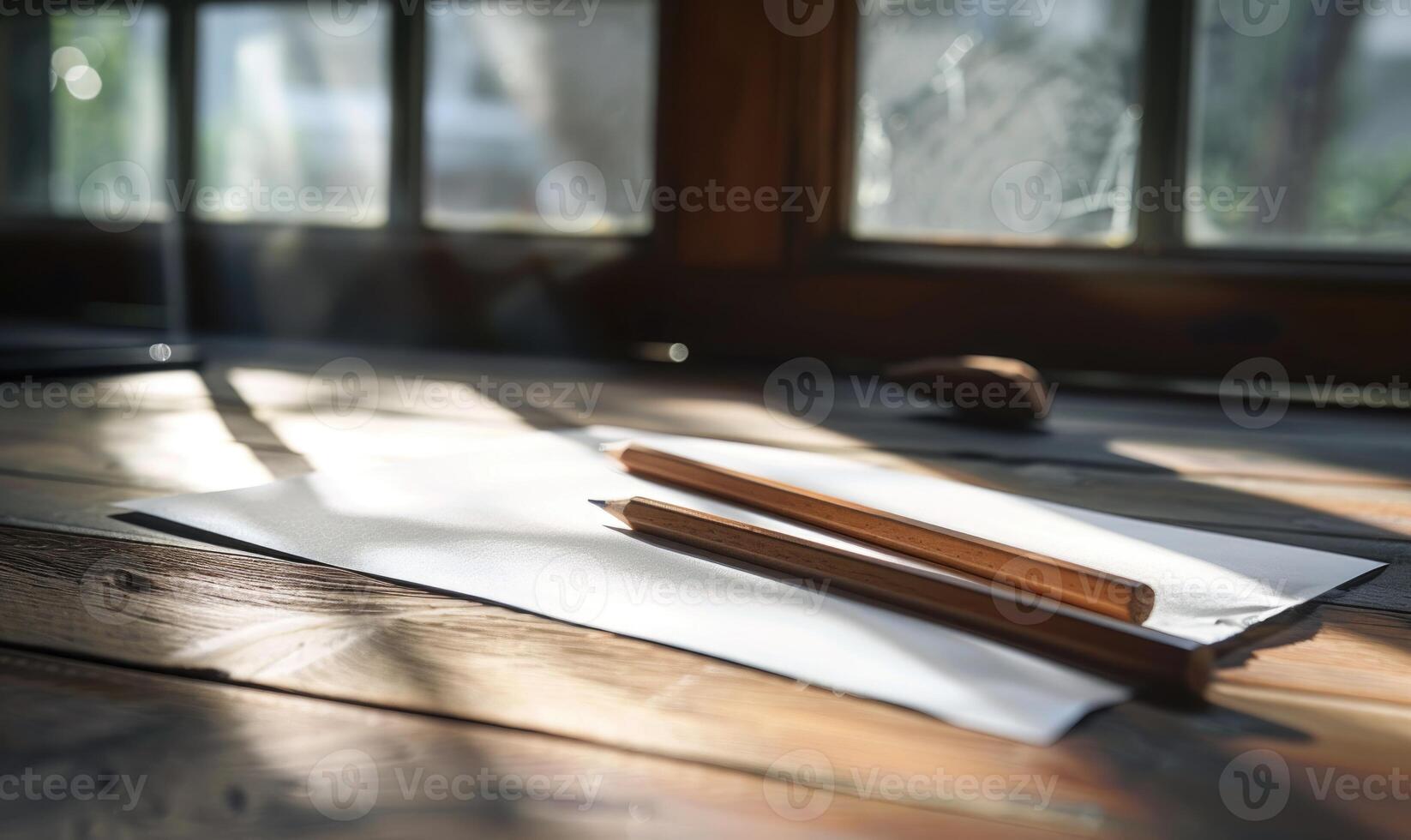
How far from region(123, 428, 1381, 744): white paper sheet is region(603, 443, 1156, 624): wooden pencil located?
0.01 metres

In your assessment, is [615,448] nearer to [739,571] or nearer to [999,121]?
[739,571]

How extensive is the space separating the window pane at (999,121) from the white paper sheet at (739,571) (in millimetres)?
918

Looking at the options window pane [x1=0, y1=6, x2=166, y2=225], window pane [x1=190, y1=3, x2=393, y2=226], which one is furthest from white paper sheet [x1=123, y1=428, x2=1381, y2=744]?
window pane [x1=0, y1=6, x2=166, y2=225]

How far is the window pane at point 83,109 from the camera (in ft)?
6.74

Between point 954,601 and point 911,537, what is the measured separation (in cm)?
7

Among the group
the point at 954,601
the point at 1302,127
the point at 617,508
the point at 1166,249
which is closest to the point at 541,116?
the point at 1166,249

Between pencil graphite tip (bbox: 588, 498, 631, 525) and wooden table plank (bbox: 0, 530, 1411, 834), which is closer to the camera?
wooden table plank (bbox: 0, 530, 1411, 834)

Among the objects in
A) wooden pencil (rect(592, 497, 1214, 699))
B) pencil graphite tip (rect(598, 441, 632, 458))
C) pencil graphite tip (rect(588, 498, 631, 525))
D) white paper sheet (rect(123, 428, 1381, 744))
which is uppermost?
pencil graphite tip (rect(598, 441, 632, 458))

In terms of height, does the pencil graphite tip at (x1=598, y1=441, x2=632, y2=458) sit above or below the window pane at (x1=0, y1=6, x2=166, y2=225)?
below

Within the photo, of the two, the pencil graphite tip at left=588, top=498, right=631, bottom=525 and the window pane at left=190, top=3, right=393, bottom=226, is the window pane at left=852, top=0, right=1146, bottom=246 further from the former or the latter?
the pencil graphite tip at left=588, top=498, right=631, bottom=525

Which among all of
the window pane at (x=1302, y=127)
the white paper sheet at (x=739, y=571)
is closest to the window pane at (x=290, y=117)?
the window pane at (x=1302, y=127)

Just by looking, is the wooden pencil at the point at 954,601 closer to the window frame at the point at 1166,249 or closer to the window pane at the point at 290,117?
the window frame at the point at 1166,249

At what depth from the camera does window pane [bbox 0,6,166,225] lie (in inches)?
80.9

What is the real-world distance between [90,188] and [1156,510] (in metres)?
1.99
